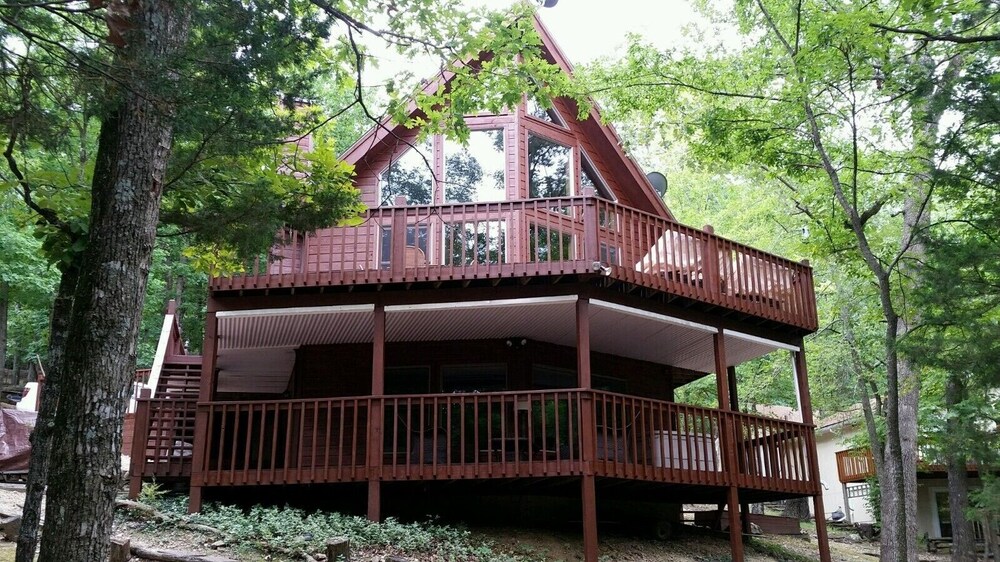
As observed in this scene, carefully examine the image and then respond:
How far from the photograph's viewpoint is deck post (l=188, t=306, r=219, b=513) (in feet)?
37.0

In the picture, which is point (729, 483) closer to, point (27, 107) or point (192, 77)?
point (192, 77)

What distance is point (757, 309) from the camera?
43.8 feet

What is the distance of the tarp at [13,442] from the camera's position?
14320 mm

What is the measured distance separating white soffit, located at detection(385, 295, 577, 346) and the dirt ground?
3.10 meters

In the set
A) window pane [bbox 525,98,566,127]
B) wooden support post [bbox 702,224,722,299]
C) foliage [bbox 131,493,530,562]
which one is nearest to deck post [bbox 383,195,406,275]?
foliage [bbox 131,493,530,562]

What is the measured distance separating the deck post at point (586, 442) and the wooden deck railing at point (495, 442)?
0.06ft

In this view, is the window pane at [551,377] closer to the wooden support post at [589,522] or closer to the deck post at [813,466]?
the wooden support post at [589,522]

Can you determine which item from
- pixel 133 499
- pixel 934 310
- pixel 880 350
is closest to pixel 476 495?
pixel 133 499

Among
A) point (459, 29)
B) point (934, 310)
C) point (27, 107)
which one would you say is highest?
point (459, 29)

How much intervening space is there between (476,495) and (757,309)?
525cm

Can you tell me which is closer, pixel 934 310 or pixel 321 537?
pixel 321 537

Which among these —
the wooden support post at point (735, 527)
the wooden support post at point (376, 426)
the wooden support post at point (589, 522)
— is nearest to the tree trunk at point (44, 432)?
the wooden support post at point (376, 426)

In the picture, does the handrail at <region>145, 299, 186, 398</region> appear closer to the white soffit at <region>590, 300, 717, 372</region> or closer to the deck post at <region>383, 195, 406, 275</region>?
the deck post at <region>383, 195, 406, 275</region>

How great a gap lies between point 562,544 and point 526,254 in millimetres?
4010
